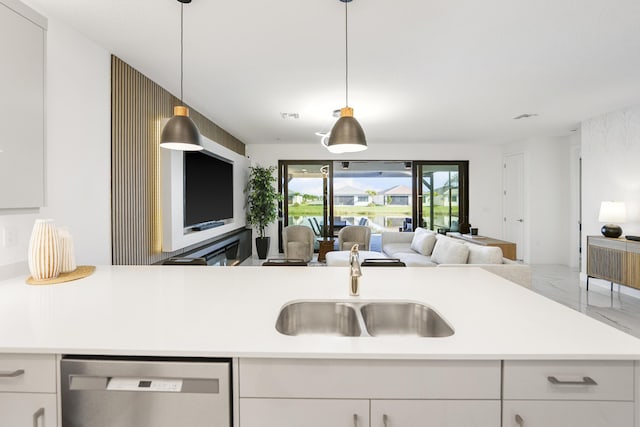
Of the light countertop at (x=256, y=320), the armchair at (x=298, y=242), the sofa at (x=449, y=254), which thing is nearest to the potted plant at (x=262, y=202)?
the armchair at (x=298, y=242)

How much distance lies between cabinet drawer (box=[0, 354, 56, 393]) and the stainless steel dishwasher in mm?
41

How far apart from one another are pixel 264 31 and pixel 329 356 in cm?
233

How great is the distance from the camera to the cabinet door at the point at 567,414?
93 centimetres

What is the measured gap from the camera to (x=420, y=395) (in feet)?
3.11

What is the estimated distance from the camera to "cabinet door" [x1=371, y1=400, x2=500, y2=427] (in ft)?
3.09

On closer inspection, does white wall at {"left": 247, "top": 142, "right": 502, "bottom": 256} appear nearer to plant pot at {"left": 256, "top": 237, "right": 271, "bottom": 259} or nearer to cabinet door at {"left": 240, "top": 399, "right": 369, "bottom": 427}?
plant pot at {"left": 256, "top": 237, "right": 271, "bottom": 259}

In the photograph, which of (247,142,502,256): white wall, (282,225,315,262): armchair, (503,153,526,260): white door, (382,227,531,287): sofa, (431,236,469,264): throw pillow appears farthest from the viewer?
(247,142,502,256): white wall

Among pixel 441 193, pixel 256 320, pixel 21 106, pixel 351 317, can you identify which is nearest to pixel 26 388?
pixel 256 320

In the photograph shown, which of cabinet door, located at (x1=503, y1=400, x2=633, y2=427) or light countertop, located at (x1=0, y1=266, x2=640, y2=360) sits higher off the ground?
light countertop, located at (x1=0, y1=266, x2=640, y2=360)

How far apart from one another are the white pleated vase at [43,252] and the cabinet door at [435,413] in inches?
70.5

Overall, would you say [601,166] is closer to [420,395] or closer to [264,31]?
[264,31]

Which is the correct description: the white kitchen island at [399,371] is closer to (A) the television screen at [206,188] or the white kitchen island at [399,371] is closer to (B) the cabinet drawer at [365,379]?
(B) the cabinet drawer at [365,379]

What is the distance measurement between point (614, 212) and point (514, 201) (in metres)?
2.61

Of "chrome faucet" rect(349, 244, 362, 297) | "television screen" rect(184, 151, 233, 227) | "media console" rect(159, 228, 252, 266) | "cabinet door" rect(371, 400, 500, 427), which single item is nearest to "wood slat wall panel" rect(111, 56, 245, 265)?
"media console" rect(159, 228, 252, 266)
